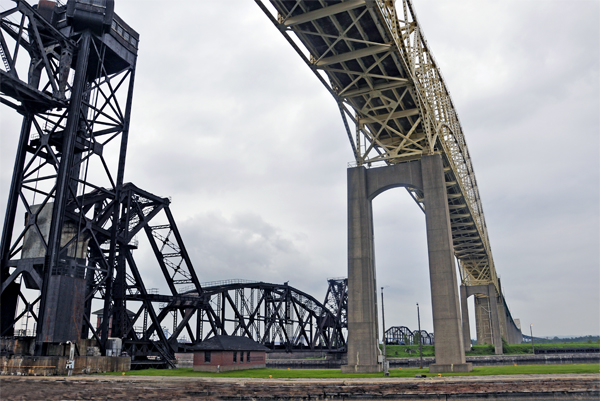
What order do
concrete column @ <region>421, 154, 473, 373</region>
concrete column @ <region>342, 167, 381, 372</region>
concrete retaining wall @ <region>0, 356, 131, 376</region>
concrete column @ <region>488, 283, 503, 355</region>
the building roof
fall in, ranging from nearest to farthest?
concrete retaining wall @ <region>0, 356, 131, 376</region>, concrete column @ <region>421, 154, 473, 373</region>, concrete column @ <region>342, 167, 381, 372</region>, the building roof, concrete column @ <region>488, 283, 503, 355</region>

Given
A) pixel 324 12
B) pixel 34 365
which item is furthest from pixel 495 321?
pixel 34 365

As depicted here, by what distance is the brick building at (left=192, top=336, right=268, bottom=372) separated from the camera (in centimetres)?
4553

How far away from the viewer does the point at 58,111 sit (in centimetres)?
4597

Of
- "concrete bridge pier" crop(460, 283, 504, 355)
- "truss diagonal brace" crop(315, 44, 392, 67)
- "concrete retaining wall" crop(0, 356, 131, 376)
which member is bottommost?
"concrete retaining wall" crop(0, 356, 131, 376)

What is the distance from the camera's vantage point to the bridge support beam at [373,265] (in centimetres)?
3944

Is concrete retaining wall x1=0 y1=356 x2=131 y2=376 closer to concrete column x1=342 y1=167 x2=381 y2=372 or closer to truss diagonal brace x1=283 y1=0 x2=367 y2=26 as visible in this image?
concrete column x1=342 y1=167 x2=381 y2=372

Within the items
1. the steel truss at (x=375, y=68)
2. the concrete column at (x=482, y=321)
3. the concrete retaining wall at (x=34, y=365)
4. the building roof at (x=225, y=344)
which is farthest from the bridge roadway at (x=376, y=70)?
the concrete column at (x=482, y=321)

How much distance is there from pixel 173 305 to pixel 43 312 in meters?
19.4

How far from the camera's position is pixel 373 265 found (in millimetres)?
44469

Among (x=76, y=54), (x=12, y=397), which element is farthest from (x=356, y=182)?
(x=12, y=397)

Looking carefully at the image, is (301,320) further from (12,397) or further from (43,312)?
(12,397)

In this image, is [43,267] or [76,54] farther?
[76,54]

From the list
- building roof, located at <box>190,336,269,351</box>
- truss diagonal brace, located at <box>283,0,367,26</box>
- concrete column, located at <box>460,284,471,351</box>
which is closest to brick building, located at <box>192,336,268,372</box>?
building roof, located at <box>190,336,269,351</box>

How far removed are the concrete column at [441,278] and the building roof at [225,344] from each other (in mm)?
19230
